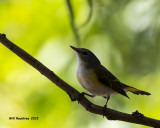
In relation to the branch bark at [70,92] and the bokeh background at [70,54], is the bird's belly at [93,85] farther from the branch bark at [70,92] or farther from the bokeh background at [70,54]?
the branch bark at [70,92]

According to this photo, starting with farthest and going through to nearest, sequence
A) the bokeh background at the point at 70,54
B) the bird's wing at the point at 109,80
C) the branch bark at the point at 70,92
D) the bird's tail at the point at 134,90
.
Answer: the bird's wing at the point at 109,80
the bird's tail at the point at 134,90
the bokeh background at the point at 70,54
the branch bark at the point at 70,92

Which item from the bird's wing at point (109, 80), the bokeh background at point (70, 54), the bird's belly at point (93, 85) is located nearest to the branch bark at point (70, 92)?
the bokeh background at point (70, 54)

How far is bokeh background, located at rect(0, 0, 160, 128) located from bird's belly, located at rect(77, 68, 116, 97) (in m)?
0.09

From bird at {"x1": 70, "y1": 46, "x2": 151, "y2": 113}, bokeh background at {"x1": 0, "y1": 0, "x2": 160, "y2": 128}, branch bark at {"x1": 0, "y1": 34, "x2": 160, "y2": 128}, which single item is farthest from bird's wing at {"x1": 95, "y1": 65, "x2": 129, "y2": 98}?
branch bark at {"x1": 0, "y1": 34, "x2": 160, "y2": 128}

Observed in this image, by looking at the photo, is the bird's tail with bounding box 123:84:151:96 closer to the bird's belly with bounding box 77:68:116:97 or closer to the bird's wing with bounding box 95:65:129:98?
the bird's wing with bounding box 95:65:129:98

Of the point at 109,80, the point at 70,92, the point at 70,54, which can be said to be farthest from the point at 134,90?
the point at 70,92

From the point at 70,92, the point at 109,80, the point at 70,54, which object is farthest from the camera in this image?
the point at 109,80

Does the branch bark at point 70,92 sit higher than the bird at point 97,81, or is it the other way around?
the bird at point 97,81

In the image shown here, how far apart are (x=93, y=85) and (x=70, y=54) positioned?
442mm

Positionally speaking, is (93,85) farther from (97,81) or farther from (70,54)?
(70,54)

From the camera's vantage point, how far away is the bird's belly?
3400 millimetres

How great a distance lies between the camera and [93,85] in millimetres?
3445

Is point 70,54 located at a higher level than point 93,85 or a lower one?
higher

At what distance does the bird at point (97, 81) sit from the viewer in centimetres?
342
